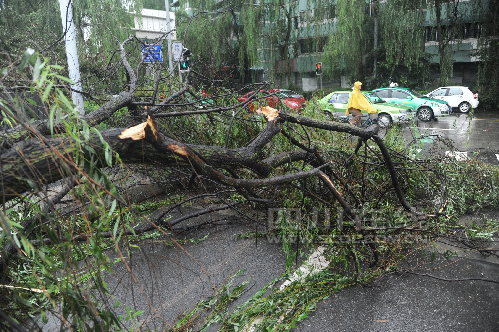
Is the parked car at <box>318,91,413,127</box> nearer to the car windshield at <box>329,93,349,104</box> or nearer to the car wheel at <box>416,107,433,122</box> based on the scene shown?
the car windshield at <box>329,93,349,104</box>

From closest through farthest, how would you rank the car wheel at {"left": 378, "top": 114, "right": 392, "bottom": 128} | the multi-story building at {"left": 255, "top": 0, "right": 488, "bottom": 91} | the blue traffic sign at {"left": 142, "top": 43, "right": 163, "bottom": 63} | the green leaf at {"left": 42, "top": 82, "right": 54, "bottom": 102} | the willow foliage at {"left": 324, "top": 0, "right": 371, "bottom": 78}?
the green leaf at {"left": 42, "top": 82, "right": 54, "bottom": 102} < the blue traffic sign at {"left": 142, "top": 43, "right": 163, "bottom": 63} < the car wheel at {"left": 378, "top": 114, "right": 392, "bottom": 128} < the multi-story building at {"left": 255, "top": 0, "right": 488, "bottom": 91} < the willow foliage at {"left": 324, "top": 0, "right": 371, "bottom": 78}

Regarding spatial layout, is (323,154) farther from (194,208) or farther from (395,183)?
(194,208)

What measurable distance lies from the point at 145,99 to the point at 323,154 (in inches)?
88.0

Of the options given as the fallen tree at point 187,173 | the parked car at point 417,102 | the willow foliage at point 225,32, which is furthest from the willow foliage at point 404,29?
the fallen tree at point 187,173

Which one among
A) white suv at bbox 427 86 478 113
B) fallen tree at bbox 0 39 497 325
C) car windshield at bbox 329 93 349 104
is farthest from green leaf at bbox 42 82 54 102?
white suv at bbox 427 86 478 113

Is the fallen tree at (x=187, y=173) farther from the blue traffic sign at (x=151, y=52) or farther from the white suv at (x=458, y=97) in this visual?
the white suv at (x=458, y=97)

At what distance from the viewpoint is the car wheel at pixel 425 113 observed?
17138 mm

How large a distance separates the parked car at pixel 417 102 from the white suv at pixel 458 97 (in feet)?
6.27

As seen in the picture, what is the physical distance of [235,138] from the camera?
5.60 metres

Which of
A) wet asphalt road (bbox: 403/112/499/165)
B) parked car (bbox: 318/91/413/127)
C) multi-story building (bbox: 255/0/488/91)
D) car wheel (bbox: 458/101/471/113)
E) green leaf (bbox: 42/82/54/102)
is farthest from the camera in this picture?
multi-story building (bbox: 255/0/488/91)

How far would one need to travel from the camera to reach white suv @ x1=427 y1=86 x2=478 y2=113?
61.6 feet

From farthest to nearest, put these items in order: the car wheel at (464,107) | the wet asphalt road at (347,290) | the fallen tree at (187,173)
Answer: the car wheel at (464,107) → the wet asphalt road at (347,290) → the fallen tree at (187,173)

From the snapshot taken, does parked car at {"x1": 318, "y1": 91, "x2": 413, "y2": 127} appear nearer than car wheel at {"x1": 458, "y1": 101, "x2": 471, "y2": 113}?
Yes

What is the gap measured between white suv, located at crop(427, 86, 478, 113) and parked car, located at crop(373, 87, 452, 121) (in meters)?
1.91
